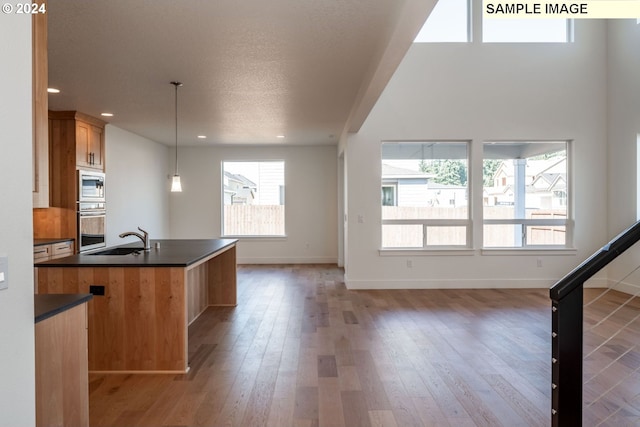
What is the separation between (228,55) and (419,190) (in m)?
3.76

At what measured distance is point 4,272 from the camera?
1256 mm

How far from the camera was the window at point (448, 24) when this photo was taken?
6219mm

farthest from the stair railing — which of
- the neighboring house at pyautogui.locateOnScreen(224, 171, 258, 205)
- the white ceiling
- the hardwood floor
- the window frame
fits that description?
the neighboring house at pyautogui.locateOnScreen(224, 171, 258, 205)

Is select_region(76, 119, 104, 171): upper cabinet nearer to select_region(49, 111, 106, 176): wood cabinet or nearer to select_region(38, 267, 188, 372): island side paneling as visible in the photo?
select_region(49, 111, 106, 176): wood cabinet

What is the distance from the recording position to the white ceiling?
266 cm

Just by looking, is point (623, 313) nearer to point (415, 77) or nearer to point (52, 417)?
point (415, 77)

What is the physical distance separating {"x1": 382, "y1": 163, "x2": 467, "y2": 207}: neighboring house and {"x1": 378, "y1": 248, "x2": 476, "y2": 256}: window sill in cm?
68

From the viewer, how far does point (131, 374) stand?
3068mm

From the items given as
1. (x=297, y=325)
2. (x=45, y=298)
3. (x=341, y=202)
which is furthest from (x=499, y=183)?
(x=45, y=298)

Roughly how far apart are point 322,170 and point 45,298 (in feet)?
23.2

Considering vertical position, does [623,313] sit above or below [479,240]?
below

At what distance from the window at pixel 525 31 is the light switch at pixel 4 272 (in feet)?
21.6

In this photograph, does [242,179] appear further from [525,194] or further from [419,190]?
[525,194]

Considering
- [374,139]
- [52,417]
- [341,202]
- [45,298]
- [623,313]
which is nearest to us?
[52,417]
